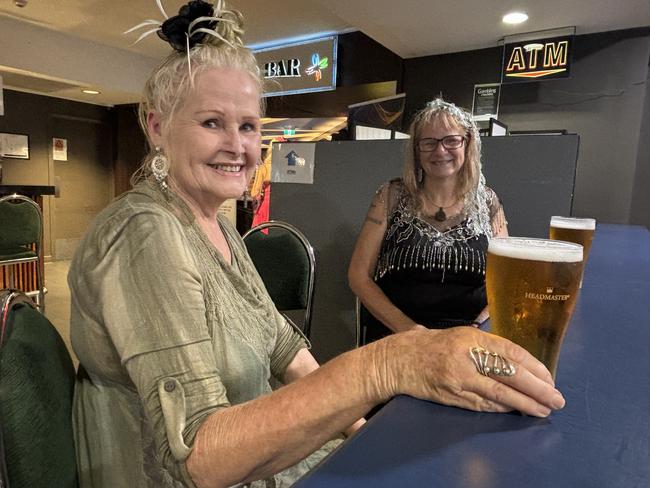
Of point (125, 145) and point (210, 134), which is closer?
point (210, 134)

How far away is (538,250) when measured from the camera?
1.59ft

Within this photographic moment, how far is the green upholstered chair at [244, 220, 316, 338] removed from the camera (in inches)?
70.7

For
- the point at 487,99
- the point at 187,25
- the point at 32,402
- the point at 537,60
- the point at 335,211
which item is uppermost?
the point at 537,60

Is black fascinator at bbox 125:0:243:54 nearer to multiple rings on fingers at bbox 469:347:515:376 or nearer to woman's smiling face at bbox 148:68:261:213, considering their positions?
woman's smiling face at bbox 148:68:261:213

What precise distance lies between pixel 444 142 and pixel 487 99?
136 inches

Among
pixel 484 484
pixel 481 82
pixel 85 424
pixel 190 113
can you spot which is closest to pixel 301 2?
pixel 481 82

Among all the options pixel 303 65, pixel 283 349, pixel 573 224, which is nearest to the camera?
pixel 573 224

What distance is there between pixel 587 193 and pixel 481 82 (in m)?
1.59

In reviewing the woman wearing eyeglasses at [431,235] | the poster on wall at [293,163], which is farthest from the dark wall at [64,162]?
the woman wearing eyeglasses at [431,235]

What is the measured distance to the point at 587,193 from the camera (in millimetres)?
4348

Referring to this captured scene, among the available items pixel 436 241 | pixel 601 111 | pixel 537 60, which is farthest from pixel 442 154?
pixel 601 111

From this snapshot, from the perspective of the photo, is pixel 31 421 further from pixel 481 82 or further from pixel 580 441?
pixel 481 82

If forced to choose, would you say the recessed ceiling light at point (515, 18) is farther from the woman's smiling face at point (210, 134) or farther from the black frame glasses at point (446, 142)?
the woman's smiling face at point (210, 134)

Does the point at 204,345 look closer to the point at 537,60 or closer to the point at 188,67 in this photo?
the point at 188,67
